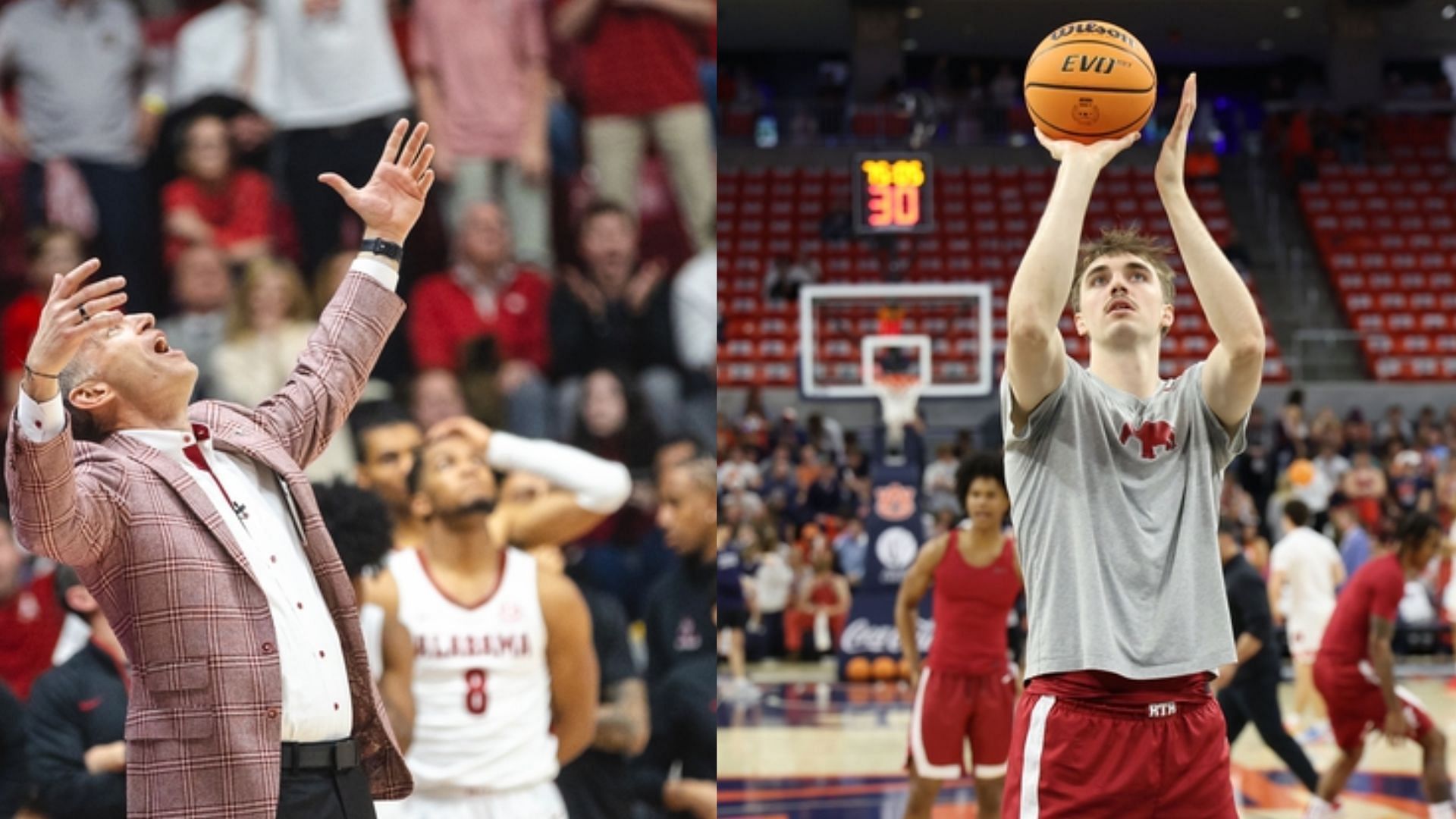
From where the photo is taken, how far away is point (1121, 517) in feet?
11.3

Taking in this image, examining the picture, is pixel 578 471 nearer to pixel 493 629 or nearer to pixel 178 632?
pixel 493 629

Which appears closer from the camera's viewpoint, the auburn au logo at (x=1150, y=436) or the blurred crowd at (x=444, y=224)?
the auburn au logo at (x=1150, y=436)

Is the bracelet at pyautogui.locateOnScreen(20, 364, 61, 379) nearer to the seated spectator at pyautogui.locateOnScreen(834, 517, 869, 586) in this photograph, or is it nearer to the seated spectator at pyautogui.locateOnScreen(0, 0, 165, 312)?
the seated spectator at pyautogui.locateOnScreen(0, 0, 165, 312)

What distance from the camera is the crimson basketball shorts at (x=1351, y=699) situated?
7.79 metres

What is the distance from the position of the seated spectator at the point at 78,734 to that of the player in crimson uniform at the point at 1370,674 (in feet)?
18.1

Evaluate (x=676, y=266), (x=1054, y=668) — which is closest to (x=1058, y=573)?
(x=1054, y=668)

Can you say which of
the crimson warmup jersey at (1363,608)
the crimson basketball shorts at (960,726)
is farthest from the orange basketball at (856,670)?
the crimson basketball shorts at (960,726)

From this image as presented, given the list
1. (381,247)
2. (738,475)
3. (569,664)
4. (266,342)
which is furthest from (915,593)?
(738,475)

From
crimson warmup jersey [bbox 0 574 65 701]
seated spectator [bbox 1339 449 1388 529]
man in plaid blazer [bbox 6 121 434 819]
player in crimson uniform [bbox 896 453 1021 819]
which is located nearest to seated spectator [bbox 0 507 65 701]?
crimson warmup jersey [bbox 0 574 65 701]

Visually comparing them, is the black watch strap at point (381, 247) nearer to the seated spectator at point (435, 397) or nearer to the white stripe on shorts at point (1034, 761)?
the white stripe on shorts at point (1034, 761)

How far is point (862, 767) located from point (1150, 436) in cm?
712

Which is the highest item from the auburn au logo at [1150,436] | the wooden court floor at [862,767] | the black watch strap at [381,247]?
the black watch strap at [381,247]

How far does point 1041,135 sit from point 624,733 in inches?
147

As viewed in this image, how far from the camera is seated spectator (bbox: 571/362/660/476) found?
6668 millimetres
